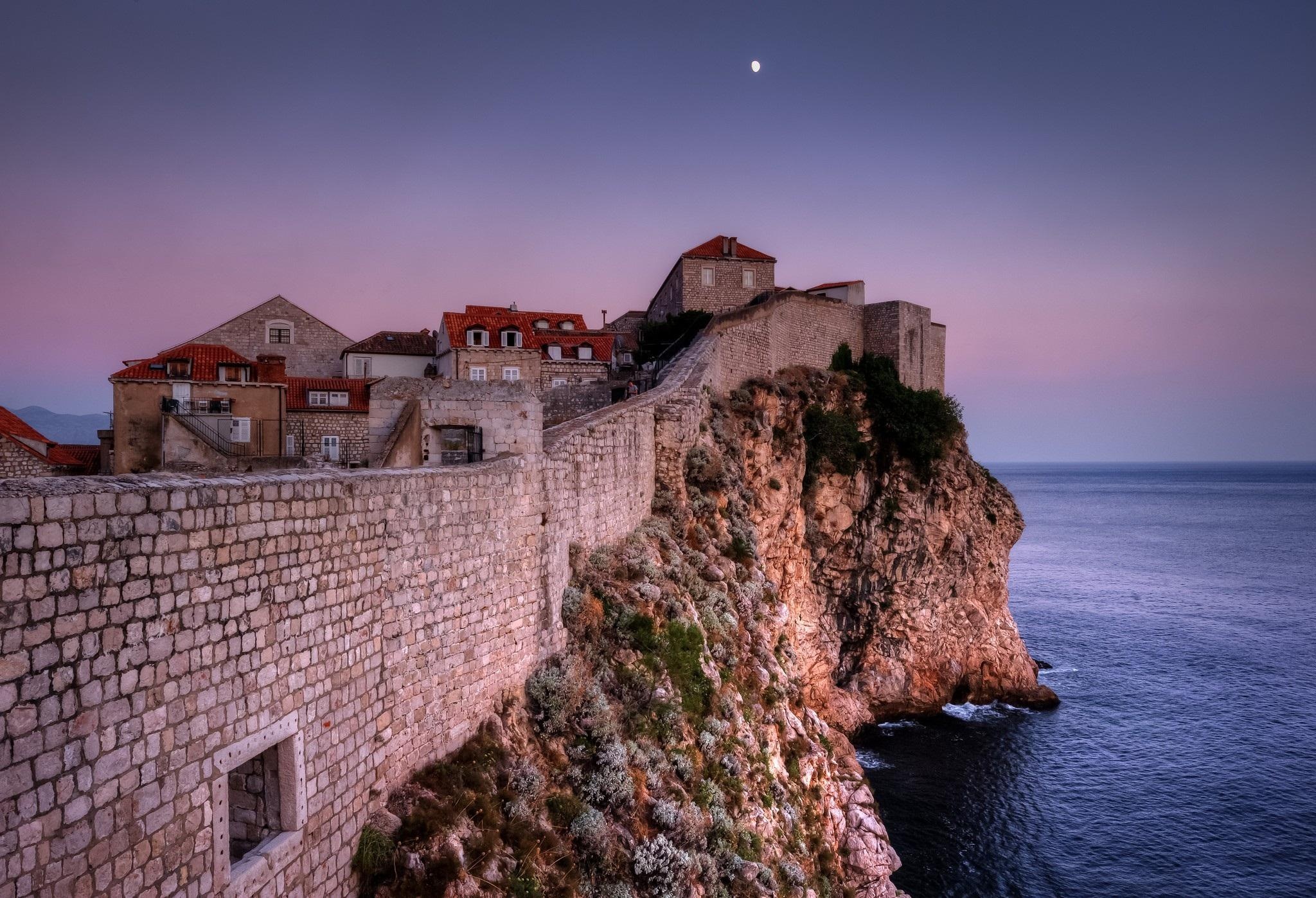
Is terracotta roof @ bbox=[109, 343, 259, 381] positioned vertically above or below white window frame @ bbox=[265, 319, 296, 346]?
below

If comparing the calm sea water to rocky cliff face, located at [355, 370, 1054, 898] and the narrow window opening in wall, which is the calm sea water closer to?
rocky cliff face, located at [355, 370, 1054, 898]

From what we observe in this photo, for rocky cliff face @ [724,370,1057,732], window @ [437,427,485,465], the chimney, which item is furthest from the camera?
rocky cliff face @ [724,370,1057,732]

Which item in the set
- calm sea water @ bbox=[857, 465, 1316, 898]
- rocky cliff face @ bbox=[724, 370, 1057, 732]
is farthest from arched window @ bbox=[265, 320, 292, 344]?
calm sea water @ bbox=[857, 465, 1316, 898]

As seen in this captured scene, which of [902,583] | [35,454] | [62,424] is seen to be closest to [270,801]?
[35,454]

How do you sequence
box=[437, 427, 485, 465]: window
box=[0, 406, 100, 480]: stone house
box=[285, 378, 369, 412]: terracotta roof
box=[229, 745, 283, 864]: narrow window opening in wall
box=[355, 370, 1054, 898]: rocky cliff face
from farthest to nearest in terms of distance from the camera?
box=[285, 378, 369, 412]: terracotta roof, box=[0, 406, 100, 480]: stone house, box=[437, 427, 485, 465]: window, box=[355, 370, 1054, 898]: rocky cliff face, box=[229, 745, 283, 864]: narrow window opening in wall

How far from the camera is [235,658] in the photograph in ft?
20.4

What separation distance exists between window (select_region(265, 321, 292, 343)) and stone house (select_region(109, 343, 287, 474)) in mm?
7636

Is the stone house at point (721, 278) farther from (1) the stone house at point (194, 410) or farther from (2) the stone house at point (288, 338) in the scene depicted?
(1) the stone house at point (194, 410)

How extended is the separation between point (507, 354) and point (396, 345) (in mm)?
7576

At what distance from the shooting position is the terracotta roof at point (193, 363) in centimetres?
2256

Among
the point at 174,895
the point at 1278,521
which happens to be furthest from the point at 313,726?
the point at 1278,521

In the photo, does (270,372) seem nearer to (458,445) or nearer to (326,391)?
(326,391)

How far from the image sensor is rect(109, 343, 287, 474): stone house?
70.6ft

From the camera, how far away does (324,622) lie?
7312 mm
